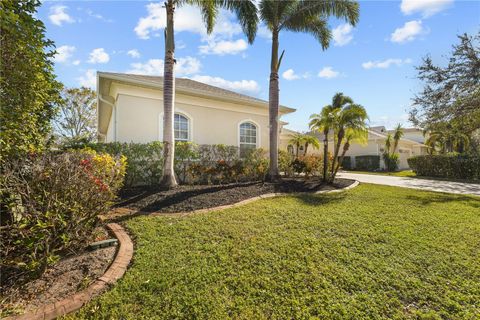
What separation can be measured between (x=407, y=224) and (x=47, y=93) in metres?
8.15

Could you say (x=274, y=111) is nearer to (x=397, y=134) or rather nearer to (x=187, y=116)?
(x=187, y=116)

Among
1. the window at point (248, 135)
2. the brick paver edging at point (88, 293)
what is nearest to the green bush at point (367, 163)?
the window at point (248, 135)

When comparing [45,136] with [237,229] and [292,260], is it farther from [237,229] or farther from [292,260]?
[292,260]

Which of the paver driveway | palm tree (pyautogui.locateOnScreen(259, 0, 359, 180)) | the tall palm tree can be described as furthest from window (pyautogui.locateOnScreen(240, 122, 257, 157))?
the paver driveway

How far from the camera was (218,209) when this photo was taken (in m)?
5.93

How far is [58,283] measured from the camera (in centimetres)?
297

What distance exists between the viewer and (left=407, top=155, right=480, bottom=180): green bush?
53.9ft

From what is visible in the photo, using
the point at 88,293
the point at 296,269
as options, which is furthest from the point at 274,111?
the point at 88,293

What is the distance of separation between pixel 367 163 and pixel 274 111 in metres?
19.8

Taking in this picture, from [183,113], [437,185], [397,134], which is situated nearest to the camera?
[183,113]

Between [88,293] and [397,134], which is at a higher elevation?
[397,134]

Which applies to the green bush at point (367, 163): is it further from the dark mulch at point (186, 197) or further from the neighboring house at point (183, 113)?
the dark mulch at point (186, 197)

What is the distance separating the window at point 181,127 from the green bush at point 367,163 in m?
21.3

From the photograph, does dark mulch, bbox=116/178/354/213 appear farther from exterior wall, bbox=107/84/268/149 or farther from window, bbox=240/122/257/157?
window, bbox=240/122/257/157
